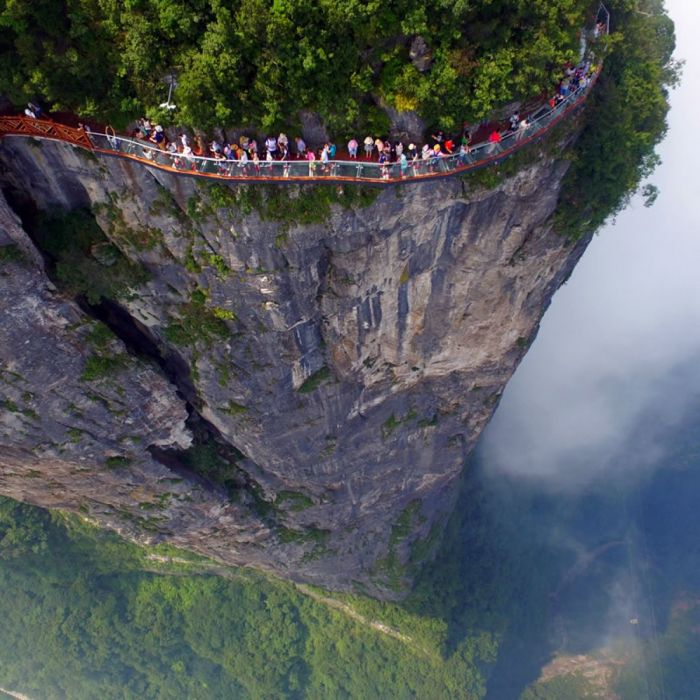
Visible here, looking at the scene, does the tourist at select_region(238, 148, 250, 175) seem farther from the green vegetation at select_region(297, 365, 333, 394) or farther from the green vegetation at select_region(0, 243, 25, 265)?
the green vegetation at select_region(297, 365, 333, 394)

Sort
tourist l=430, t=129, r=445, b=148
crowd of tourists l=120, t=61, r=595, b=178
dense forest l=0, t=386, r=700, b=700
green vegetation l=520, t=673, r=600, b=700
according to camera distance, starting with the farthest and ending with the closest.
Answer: green vegetation l=520, t=673, r=600, b=700 < dense forest l=0, t=386, r=700, b=700 < tourist l=430, t=129, r=445, b=148 < crowd of tourists l=120, t=61, r=595, b=178

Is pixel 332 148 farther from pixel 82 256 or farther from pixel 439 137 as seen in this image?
pixel 82 256

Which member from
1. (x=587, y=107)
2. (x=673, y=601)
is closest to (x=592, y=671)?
(x=673, y=601)

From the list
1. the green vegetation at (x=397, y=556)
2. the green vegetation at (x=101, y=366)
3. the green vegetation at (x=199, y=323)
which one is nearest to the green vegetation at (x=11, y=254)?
the green vegetation at (x=101, y=366)

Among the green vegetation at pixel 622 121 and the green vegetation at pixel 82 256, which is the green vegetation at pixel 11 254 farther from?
the green vegetation at pixel 622 121

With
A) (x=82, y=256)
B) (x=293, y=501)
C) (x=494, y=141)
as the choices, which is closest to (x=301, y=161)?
(x=494, y=141)

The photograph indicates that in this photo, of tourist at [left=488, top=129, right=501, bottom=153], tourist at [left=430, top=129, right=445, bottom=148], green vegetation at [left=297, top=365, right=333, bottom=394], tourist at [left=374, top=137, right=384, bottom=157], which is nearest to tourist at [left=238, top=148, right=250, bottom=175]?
tourist at [left=374, top=137, right=384, bottom=157]

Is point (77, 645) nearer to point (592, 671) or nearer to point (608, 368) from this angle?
point (592, 671)
